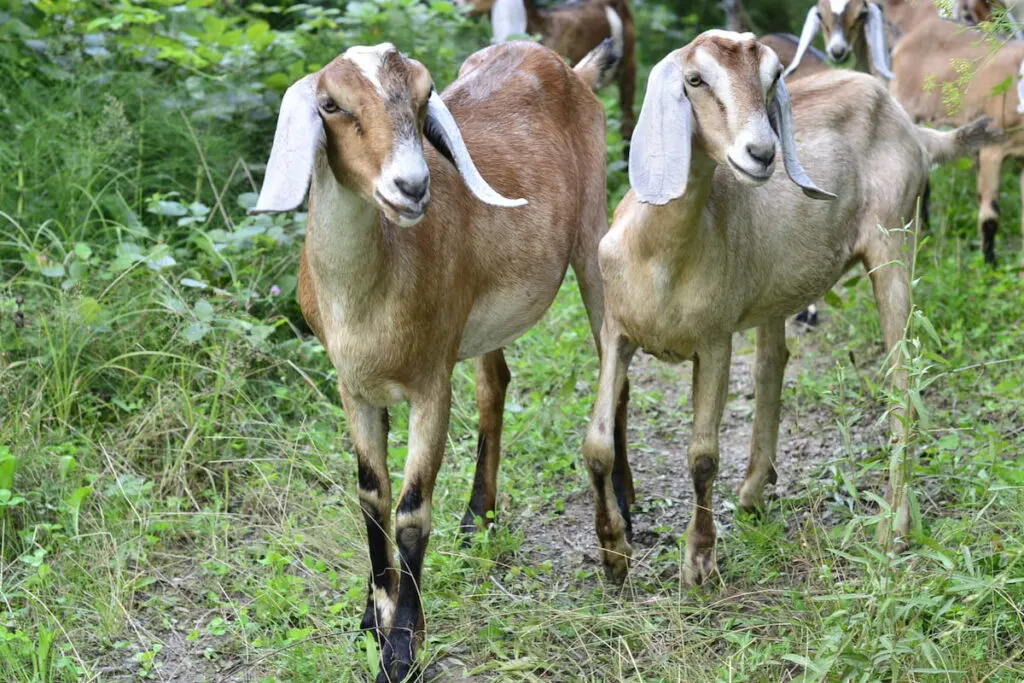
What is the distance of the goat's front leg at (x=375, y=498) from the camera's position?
415cm

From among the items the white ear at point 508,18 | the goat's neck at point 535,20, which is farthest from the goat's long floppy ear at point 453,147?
the goat's neck at point 535,20

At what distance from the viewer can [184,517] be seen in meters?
5.03

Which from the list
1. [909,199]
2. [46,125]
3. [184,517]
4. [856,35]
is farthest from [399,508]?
[856,35]

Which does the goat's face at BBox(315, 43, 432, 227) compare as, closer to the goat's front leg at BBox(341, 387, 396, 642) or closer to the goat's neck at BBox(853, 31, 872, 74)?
the goat's front leg at BBox(341, 387, 396, 642)

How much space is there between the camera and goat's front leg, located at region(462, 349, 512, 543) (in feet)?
16.5

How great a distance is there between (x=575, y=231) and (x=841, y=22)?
159 inches

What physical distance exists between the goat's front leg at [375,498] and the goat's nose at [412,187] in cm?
90

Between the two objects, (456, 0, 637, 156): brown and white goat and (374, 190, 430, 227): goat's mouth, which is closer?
(374, 190, 430, 227): goat's mouth

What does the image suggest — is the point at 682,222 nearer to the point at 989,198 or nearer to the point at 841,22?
the point at 989,198

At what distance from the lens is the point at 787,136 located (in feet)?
14.0

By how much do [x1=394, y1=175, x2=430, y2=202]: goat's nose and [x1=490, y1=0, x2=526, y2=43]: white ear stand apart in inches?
250

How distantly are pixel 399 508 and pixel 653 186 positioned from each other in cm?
123

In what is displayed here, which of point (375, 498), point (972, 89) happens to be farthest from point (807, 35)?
point (375, 498)

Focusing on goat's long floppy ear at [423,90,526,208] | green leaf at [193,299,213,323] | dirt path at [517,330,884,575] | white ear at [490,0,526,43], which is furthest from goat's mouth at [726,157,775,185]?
white ear at [490,0,526,43]
